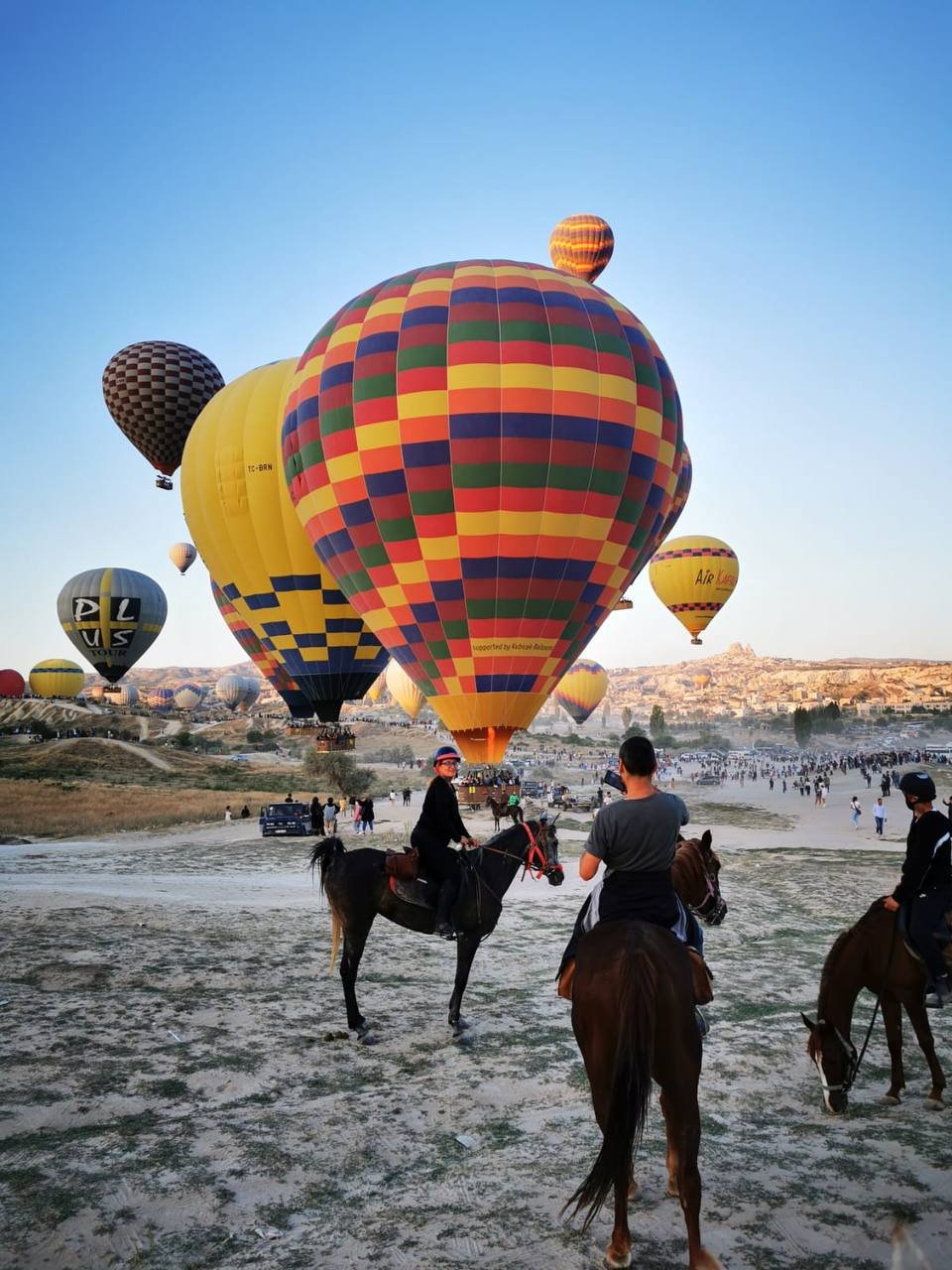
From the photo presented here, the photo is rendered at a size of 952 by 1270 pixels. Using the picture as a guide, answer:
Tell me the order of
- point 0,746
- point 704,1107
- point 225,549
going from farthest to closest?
point 0,746, point 225,549, point 704,1107

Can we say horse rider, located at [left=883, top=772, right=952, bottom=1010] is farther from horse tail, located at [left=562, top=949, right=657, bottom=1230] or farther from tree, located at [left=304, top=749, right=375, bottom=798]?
tree, located at [left=304, top=749, right=375, bottom=798]

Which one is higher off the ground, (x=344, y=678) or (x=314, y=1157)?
(x=344, y=678)

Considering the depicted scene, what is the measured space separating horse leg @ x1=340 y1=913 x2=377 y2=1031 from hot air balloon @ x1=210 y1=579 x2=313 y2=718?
79.4 feet

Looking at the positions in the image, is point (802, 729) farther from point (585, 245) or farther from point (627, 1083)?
point (627, 1083)

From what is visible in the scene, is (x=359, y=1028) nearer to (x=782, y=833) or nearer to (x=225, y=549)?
(x=225, y=549)

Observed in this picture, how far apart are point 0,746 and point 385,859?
6835 centimetres

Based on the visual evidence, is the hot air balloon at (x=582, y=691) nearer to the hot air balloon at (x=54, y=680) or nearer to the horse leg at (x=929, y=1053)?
the hot air balloon at (x=54, y=680)

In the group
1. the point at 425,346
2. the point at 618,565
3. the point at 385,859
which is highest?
the point at 425,346

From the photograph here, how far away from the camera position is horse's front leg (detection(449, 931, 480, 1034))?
7.90 meters

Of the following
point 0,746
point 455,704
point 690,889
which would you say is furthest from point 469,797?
point 0,746

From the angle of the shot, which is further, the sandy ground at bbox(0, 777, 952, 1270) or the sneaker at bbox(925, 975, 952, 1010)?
the sneaker at bbox(925, 975, 952, 1010)

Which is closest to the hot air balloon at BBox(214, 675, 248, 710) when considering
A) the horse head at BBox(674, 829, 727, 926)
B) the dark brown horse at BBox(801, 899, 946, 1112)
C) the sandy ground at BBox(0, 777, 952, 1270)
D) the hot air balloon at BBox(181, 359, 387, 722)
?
the hot air balloon at BBox(181, 359, 387, 722)

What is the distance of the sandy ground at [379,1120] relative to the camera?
4.57 meters

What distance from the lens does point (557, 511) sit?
Answer: 19984mm
